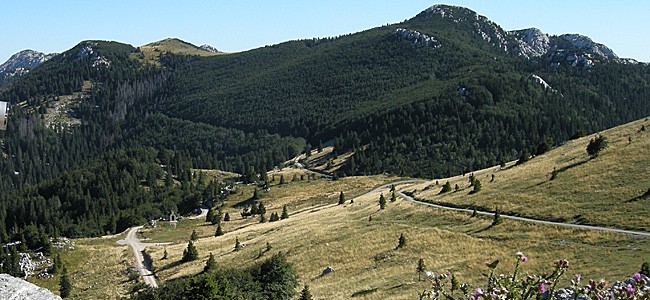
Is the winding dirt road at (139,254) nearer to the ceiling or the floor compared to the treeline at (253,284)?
nearer to the floor

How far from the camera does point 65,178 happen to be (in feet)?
599

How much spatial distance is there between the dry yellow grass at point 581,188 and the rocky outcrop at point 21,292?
155 feet

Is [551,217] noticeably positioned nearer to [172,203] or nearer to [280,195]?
[280,195]

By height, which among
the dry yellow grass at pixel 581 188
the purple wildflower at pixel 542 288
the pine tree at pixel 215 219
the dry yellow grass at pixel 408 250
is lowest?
the pine tree at pixel 215 219

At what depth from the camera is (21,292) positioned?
35.1 feet

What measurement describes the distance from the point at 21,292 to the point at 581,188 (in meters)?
60.5

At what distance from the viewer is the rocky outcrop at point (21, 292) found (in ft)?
34.5

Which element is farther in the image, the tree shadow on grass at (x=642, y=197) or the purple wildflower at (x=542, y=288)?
the tree shadow on grass at (x=642, y=197)

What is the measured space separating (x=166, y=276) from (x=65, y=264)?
87.2 feet

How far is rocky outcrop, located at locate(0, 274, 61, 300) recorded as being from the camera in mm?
10508

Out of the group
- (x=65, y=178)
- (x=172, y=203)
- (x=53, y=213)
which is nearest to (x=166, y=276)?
(x=172, y=203)

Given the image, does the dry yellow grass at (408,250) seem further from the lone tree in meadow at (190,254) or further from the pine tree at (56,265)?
the pine tree at (56,265)

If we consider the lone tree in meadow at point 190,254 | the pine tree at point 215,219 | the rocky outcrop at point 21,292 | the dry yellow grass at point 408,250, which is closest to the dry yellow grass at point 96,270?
the dry yellow grass at point 408,250

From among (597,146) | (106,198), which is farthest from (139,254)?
Result: (106,198)
